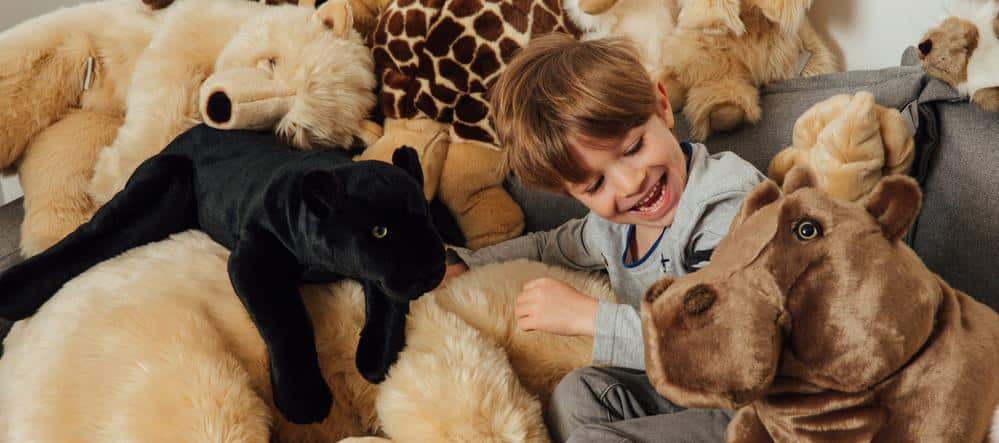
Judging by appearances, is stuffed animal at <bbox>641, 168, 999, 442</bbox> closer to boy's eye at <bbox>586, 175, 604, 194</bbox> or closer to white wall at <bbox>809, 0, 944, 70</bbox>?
boy's eye at <bbox>586, 175, 604, 194</bbox>

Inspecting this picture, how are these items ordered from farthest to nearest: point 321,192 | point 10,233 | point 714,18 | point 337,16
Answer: point 10,233 < point 337,16 < point 714,18 < point 321,192

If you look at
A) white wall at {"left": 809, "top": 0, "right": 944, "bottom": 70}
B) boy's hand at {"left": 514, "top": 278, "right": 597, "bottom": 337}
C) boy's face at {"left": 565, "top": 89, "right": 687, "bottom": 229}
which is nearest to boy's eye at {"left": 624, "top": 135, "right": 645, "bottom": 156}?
boy's face at {"left": 565, "top": 89, "right": 687, "bottom": 229}

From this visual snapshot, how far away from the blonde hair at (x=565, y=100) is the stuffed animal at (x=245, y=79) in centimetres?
30

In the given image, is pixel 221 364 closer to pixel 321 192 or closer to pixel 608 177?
pixel 321 192

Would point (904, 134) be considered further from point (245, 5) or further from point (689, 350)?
point (245, 5)

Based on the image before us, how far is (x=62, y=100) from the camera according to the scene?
4.25 ft

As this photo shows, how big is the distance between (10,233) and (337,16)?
2.36 ft

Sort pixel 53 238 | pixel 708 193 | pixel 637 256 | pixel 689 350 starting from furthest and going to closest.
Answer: pixel 53 238, pixel 637 256, pixel 708 193, pixel 689 350

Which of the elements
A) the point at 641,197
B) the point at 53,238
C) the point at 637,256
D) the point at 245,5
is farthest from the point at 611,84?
the point at 53,238

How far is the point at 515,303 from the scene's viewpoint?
974 mm

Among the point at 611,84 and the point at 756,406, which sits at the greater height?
the point at 611,84

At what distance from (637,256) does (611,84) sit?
0.29 meters

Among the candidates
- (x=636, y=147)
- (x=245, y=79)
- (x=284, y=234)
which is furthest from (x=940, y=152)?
(x=245, y=79)

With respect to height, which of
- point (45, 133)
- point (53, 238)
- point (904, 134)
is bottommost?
point (53, 238)
